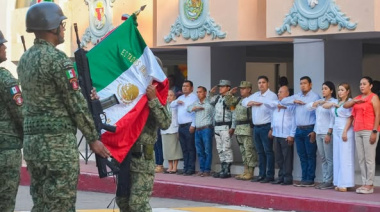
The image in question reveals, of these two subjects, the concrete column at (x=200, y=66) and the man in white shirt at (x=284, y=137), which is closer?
the man in white shirt at (x=284, y=137)

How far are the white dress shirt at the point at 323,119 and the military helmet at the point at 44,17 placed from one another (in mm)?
7818

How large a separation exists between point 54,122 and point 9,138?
6.29 feet

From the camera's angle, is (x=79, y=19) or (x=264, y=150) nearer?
(x=264, y=150)

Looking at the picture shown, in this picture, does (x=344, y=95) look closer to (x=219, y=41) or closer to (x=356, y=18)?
(x=356, y=18)

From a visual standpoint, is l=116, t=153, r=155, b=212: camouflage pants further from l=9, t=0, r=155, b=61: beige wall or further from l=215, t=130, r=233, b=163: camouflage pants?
l=9, t=0, r=155, b=61: beige wall

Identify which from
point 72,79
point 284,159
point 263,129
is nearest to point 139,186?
point 72,79

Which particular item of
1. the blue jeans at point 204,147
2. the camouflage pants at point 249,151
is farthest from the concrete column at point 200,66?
the camouflage pants at point 249,151

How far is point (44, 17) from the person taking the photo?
6.92m

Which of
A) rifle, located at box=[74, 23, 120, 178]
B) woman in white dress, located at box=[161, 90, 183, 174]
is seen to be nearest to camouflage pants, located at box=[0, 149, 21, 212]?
rifle, located at box=[74, 23, 120, 178]

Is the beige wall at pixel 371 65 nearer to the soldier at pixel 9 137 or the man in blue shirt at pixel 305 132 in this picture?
the man in blue shirt at pixel 305 132

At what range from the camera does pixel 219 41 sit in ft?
53.1

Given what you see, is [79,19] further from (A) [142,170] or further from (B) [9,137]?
(A) [142,170]

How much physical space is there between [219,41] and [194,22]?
2.47 feet

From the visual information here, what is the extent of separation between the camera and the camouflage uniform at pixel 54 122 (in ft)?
22.3
